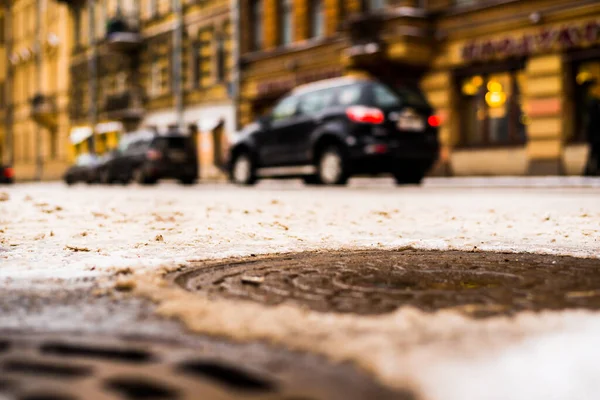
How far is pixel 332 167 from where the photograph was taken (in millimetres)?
12664

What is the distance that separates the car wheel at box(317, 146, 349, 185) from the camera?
12.4m

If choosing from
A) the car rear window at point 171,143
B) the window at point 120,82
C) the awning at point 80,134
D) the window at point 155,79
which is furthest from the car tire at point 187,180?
the awning at point 80,134

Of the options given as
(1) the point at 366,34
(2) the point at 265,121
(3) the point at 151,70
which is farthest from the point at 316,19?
(3) the point at 151,70

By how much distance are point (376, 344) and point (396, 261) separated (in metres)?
1.76

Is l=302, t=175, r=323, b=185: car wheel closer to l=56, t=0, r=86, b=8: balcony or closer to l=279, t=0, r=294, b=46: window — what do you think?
l=279, t=0, r=294, b=46: window

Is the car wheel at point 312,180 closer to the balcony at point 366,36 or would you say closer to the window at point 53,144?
the balcony at point 366,36

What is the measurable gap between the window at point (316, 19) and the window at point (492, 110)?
18.9 feet

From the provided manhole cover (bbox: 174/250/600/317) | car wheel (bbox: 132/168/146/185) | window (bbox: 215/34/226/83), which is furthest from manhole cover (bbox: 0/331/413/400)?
window (bbox: 215/34/226/83)

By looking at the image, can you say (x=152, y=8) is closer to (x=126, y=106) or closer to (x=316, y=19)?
(x=126, y=106)

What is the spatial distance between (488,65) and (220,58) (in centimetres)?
1272

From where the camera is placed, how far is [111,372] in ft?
5.78

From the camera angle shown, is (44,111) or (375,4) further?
(44,111)

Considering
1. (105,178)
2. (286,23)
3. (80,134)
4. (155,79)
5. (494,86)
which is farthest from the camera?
(80,134)

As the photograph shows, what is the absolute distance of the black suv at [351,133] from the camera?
1209 centimetres
